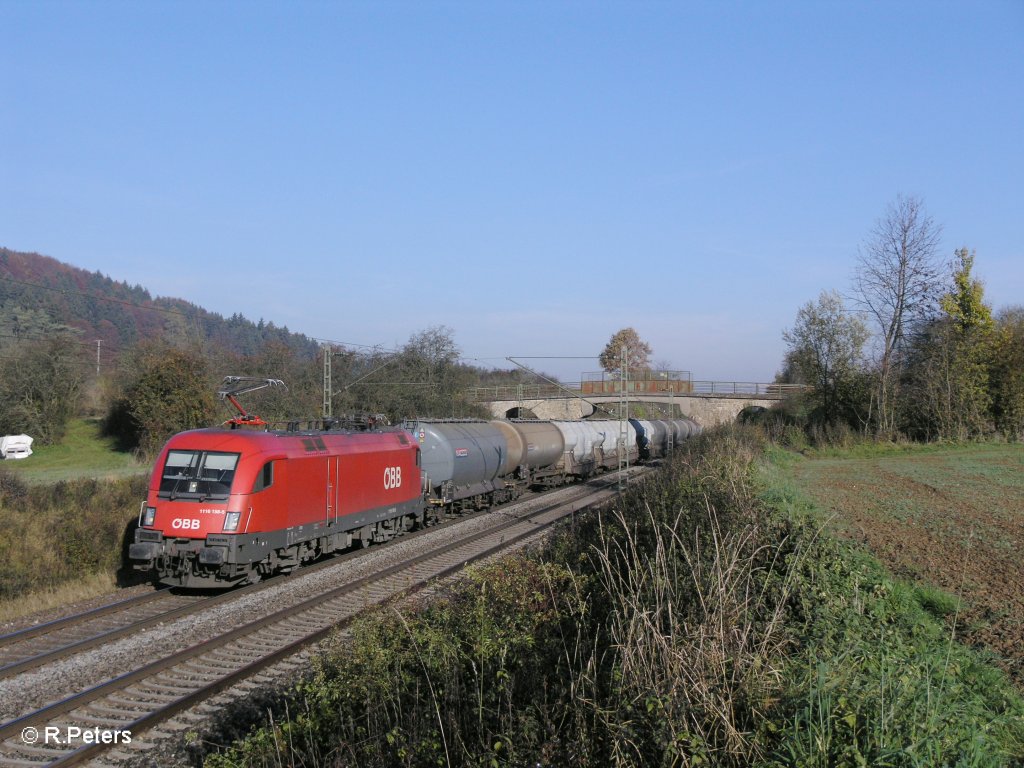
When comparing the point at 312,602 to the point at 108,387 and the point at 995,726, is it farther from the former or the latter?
the point at 108,387

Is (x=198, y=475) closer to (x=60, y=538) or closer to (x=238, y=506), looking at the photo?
(x=238, y=506)

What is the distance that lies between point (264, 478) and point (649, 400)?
5592 centimetres

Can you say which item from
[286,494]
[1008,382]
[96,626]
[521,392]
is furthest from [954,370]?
[96,626]

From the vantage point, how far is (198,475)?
13.5 meters

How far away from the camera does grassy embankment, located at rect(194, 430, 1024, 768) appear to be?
4.30m

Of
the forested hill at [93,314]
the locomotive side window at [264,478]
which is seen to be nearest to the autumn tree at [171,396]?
the forested hill at [93,314]

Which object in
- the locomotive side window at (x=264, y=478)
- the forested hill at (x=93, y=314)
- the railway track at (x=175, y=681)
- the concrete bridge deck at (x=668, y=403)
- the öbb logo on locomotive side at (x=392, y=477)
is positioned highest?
the forested hill at (x=93, y=314)

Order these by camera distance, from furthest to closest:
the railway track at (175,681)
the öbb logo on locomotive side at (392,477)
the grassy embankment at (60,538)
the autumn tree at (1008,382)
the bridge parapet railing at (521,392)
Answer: the bridge parapet railing at (521,392) < the autumn tree at (1008,382) < the öbb logo on locomotive side at (392,477) < the grassy embankment at (60,538) < the railway track at (175,681)

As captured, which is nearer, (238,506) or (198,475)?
(238,506)

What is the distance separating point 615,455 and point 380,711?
35482mm

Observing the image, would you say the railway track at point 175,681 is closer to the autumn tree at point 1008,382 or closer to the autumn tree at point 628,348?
the autumn tree at point 1008,382

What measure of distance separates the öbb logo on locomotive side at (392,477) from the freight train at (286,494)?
1.0 inches

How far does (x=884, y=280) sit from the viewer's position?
43500 mm

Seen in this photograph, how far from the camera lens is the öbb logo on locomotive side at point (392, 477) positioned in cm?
1884
